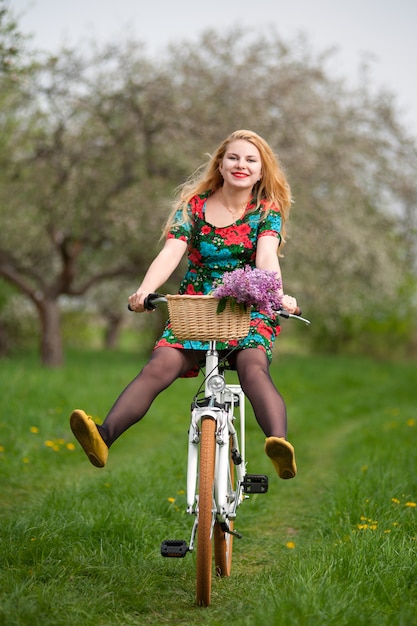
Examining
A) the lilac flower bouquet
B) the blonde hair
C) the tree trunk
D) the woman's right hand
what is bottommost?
the lilac flower bouquet

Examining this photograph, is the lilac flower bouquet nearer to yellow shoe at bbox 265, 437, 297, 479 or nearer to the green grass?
yellow shoe at bbox 265, 437, 297, 479

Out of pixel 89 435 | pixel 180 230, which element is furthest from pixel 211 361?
pixel 180 230

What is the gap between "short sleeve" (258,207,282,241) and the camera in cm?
381

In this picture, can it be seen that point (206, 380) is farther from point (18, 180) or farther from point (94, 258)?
point (94, 258)

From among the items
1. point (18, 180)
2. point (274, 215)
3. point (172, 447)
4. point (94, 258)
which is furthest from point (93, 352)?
point (274, 215)

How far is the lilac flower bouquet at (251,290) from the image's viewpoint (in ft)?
10.2

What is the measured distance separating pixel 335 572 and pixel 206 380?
96 centimetres

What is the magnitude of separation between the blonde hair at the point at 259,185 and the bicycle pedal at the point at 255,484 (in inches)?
45.8

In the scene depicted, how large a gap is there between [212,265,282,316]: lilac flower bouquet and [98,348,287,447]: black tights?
0.36 m

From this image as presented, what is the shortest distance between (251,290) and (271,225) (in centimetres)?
81

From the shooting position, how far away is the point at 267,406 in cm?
337

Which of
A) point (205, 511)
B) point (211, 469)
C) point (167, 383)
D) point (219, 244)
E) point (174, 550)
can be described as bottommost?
point (174, 550)

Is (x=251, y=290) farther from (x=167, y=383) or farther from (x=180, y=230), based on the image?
(x=180, y=230)

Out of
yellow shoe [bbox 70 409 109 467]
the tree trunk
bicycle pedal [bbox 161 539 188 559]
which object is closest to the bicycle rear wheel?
bicycle pedal [bbox 161 539 188 559]
